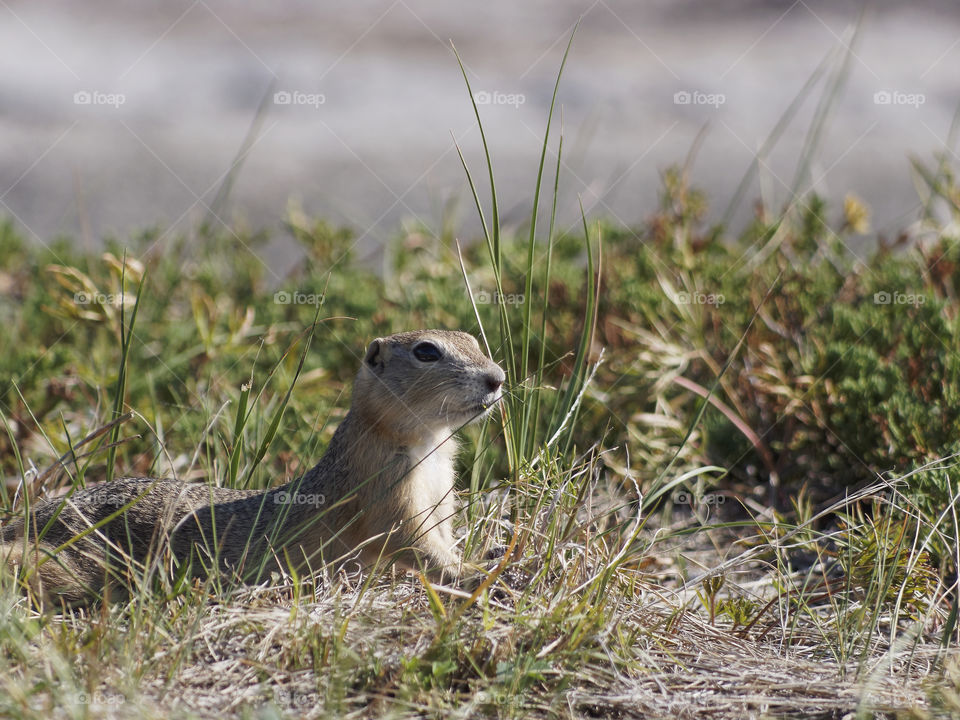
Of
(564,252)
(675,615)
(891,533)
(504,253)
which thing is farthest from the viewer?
(564,252)

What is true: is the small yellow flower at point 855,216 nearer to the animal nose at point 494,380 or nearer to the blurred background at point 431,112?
the blurred background at point 431,112

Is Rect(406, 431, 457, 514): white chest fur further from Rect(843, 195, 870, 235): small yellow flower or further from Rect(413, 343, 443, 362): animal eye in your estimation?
Rect(843, 195, 870, 235): small yellow flower

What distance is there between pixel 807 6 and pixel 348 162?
487 centimetres

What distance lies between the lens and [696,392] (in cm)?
479

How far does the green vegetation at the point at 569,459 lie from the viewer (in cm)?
271

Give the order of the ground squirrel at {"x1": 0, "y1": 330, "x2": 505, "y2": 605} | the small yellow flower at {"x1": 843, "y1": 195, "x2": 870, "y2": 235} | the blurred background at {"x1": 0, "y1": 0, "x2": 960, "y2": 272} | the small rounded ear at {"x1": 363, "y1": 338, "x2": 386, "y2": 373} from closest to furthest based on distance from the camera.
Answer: the ground squirrel at {"x1": 0, "y1": 330, "x2": 505, "y2": 605}, the small rounded ear at {"x1": 363, "y1": 338, "x2": 386, "y2": 373}, the small yellow flower at {"x1": 843, "y1": 195, "x2": 870, "y2": 235}, the blurred background at {"x1": 0, "y1": 0, "x2": 960, "y2": 272}

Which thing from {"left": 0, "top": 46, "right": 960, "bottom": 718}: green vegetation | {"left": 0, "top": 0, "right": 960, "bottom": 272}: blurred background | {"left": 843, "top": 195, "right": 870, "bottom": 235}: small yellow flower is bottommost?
{"left": 0, "top": 46, "right": 960, "bottom": 718}: green vegetation

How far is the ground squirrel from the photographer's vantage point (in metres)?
3.56

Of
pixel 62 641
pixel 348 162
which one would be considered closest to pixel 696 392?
pixel 62 641

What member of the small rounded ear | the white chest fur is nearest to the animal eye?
the small rounded ear

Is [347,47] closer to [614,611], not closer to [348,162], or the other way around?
[348,162]

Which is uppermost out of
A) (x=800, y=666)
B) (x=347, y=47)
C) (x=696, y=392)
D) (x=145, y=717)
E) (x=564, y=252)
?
(x=347, y=47)

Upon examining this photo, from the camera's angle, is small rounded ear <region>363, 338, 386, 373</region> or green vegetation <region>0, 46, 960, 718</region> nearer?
green vegetation <region>0, 46, 960, 718</region>

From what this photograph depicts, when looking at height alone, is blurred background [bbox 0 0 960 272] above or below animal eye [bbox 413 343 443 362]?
above
